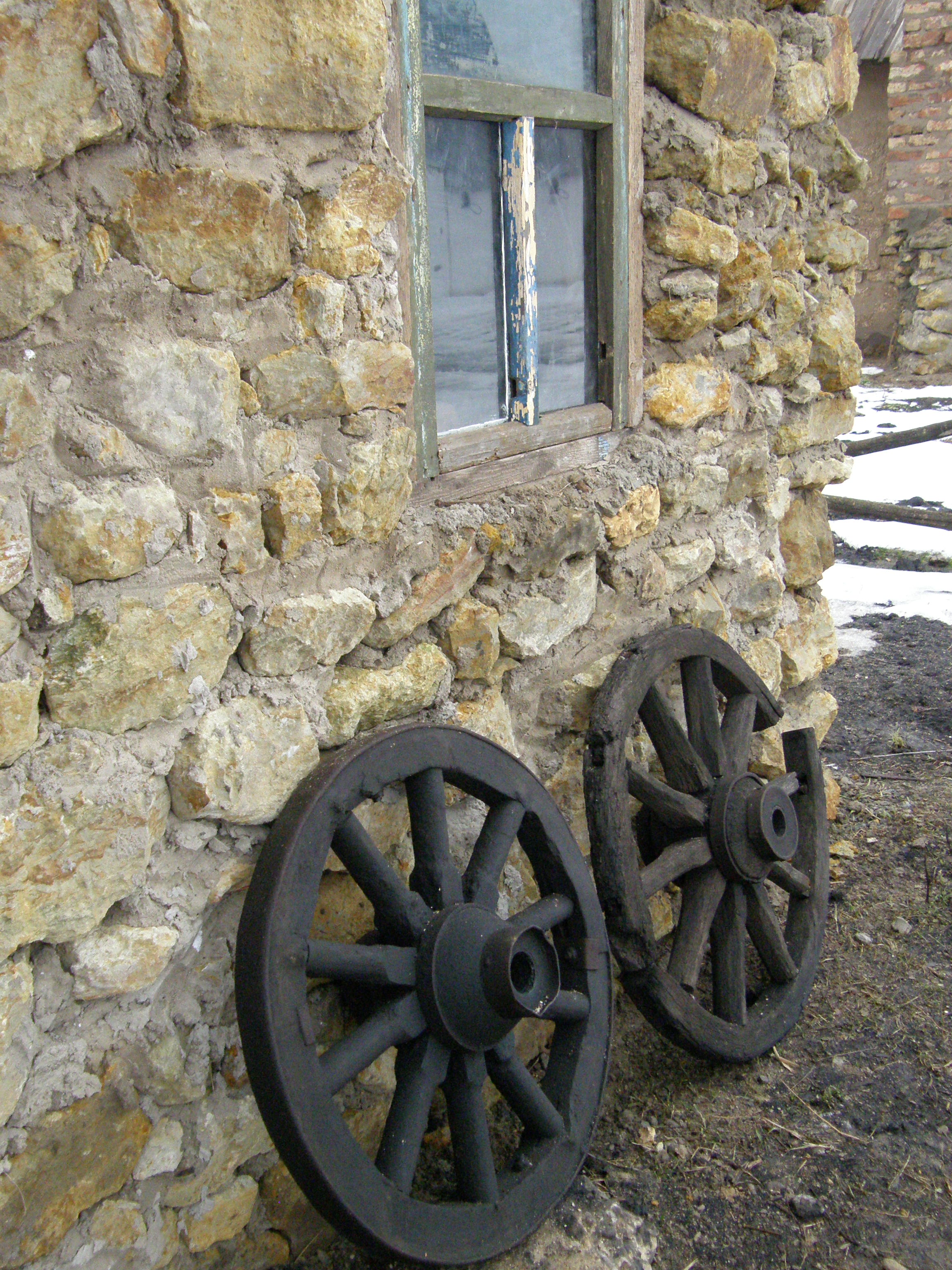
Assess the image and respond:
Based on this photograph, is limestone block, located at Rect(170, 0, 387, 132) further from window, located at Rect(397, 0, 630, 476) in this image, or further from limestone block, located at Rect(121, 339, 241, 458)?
limestone block, located at Rect(121, 339, 241, 458)

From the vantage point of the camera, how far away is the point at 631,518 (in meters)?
2.48

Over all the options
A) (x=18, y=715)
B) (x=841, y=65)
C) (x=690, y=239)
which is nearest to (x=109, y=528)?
(x=18, y=715)

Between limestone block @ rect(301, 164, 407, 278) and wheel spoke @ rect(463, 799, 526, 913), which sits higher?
limestone block @ rect(301, 164, 407, 278)

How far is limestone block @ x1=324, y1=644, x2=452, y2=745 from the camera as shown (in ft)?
6.07

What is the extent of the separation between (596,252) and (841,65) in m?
1.19

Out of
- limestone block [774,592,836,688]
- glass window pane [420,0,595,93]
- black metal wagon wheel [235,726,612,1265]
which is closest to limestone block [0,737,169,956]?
black metal wagon wheel [235,726,612,1265]

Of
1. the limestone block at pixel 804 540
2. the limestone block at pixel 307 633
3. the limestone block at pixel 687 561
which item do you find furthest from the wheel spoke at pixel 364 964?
the limestone block at pixel 804 540

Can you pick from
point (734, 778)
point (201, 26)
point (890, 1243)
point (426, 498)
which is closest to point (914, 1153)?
point (890, 1243)

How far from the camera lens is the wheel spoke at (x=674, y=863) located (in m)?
2.26

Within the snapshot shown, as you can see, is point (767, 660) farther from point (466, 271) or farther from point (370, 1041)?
point (370, 1041)

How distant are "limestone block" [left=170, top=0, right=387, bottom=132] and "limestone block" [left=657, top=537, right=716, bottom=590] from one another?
1305 mm

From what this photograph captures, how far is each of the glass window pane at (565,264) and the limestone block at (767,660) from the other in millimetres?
954

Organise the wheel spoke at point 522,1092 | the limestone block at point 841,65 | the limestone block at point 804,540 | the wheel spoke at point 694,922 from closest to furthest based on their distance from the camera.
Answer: the wheel spoke at point 522,1092 → the wheel spoke at point 694,922 → the limestone block at point 841,65 → the limestone block at point 804,540

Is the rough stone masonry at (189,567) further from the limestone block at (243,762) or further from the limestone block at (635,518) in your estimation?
the limestone block at (635,518)
